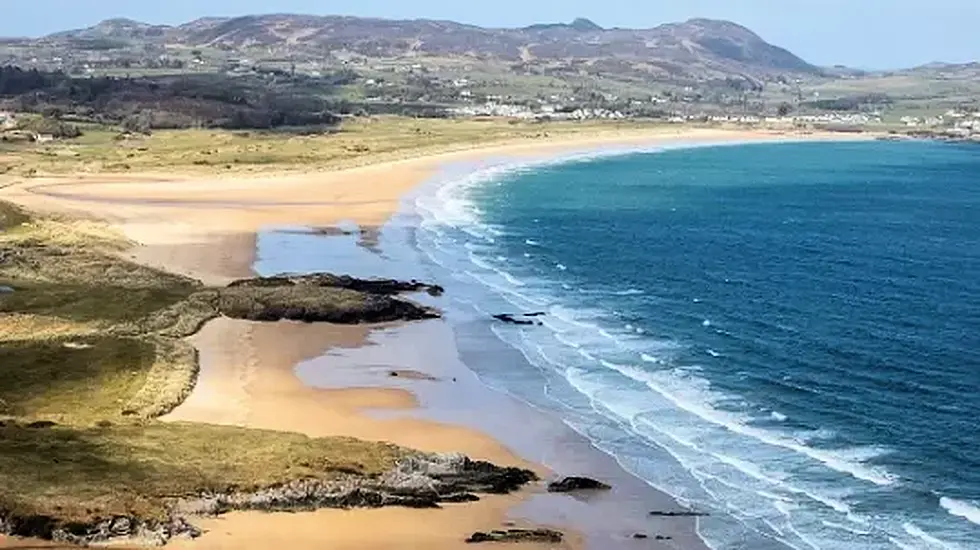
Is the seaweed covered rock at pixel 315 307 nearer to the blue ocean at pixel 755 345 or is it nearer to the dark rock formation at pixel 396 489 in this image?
the blue ocean at pixel 755 345

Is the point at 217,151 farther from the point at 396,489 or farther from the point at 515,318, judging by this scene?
the point at 396,489

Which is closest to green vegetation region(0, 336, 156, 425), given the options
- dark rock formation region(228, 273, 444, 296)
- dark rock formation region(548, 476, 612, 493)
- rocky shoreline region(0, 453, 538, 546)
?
rocky shoreline region(0, 453, 538, 546)

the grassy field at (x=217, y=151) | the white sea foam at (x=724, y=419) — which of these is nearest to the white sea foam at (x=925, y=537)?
the white sea foam at (x=724, y=419)

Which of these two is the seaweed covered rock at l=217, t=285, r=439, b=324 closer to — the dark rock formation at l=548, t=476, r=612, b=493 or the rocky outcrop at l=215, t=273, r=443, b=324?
the rocky outcrop at l=215, t=273, r=443, b=324

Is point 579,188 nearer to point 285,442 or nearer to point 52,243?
point 52,243

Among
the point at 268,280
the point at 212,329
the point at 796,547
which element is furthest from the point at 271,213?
the point at 796,547
